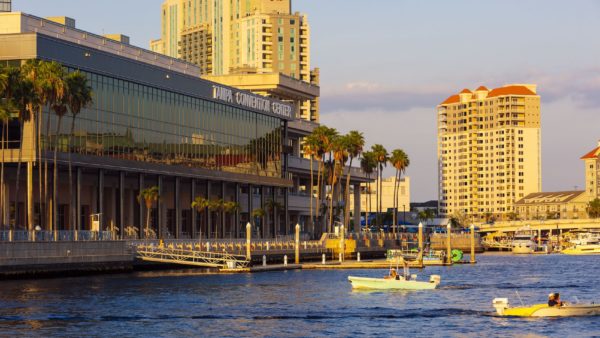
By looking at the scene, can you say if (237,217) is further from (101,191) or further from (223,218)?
(101,191)

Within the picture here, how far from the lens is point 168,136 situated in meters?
152

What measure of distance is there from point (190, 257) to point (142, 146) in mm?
20420

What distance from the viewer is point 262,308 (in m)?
84.3

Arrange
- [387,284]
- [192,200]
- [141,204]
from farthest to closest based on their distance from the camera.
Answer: [192,200] → [141,204] → [387,284]

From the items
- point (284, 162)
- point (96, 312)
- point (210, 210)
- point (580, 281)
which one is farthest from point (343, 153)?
point (96, 312)

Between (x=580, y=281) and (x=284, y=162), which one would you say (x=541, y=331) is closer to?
(x=580, y=281)

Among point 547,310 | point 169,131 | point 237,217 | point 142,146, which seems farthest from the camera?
point 237,217

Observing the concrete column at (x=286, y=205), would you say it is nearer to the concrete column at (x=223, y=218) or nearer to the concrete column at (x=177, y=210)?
the concrete column at (x=223, y=218)

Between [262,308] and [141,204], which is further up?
[141,204]

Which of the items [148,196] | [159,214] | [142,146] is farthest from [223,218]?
[148,196]

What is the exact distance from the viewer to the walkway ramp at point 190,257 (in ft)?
411

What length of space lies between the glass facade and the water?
69.5 feet

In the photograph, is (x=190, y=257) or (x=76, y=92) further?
(x=190, y=257)

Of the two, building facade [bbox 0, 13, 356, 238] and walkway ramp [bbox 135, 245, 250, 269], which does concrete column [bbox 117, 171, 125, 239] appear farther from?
walkway ramp [bbox 135, 245, 250, 269]
